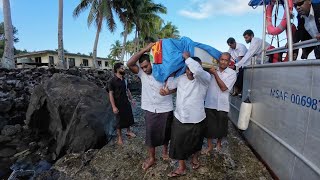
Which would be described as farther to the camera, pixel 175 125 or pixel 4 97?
pixel 4 97

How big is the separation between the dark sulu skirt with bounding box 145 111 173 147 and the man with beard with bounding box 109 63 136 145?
142 cm

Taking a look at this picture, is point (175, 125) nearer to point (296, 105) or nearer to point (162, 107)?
point (162, 107)

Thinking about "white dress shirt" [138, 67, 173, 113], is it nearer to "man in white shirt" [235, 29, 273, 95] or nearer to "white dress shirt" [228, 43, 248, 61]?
"man in white shirt" [235, 29, 273, 95]

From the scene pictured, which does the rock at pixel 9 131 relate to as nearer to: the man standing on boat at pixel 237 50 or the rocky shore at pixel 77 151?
the rocky shore at pixel 77 151

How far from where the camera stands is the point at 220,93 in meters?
4.33

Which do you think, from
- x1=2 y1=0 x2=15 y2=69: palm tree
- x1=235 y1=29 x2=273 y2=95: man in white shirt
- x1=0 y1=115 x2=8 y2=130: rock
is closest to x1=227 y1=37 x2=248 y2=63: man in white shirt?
x1=235 y1=29 x2=273 y2=95: man in white shirt

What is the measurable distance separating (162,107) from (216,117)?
1.07 metres

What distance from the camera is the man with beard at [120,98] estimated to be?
5.27m

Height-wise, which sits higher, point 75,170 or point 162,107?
point 162,107

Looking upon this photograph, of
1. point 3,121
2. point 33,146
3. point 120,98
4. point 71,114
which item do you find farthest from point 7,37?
point 120,98

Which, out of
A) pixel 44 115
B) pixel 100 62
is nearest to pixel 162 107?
pixel 44 115

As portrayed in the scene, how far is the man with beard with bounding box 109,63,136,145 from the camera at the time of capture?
207 inches

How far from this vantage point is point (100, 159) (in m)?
4.84

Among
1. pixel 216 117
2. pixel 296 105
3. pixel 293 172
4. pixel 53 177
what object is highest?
pixel 296 105
